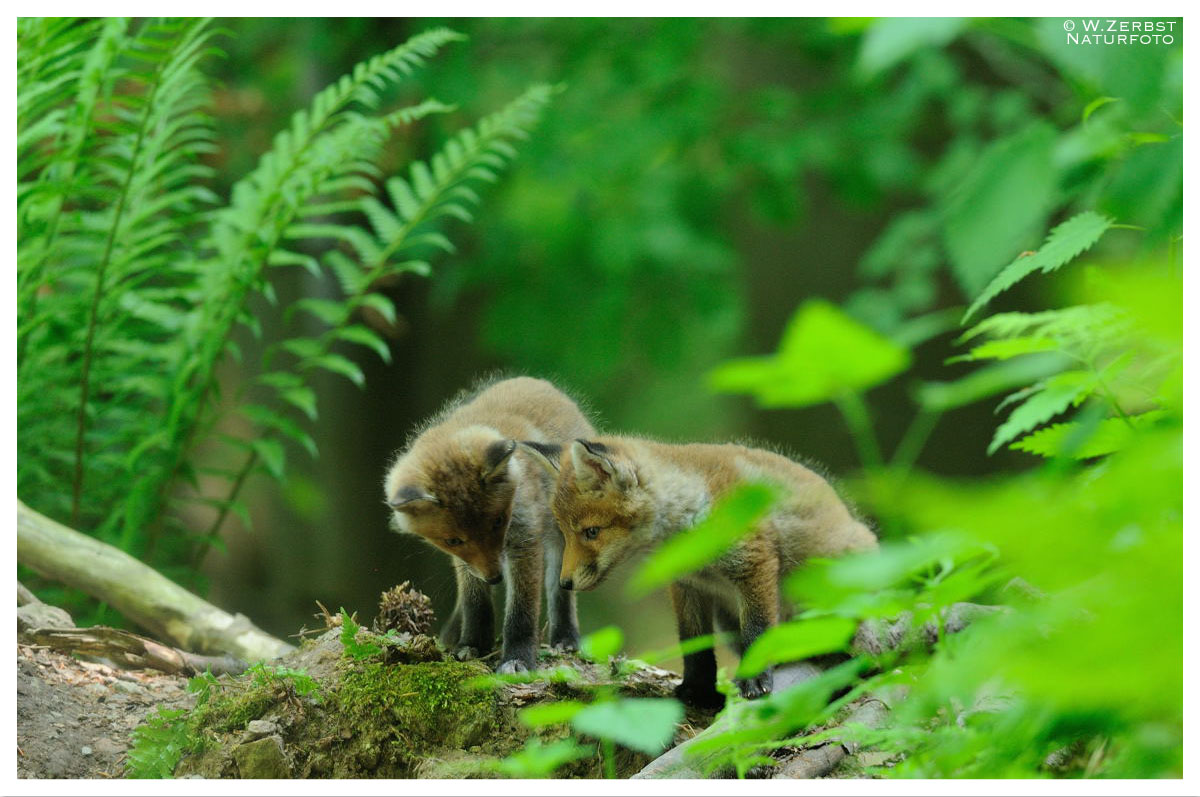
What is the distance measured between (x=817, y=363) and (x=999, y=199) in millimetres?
403

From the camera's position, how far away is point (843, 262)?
21.4 feet

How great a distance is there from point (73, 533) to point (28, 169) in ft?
4.43

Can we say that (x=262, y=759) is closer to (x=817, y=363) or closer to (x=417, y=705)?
(x=417, y=705)

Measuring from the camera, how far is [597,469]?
2.81 m

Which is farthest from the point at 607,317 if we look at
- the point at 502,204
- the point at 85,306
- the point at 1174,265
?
the point at 1174,265

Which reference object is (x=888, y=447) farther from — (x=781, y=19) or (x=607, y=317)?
(x=781, y=19)

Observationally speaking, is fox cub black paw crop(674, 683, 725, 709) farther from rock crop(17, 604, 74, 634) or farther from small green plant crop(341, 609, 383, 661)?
rock crop(17, 604, 74, 634)

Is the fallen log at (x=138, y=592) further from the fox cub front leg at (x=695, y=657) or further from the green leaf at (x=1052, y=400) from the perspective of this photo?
the green leaf at (x=1052, y=400)

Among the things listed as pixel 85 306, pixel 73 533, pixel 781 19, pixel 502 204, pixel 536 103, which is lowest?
pixel 73 533

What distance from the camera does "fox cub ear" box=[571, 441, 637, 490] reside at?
278 centimetres

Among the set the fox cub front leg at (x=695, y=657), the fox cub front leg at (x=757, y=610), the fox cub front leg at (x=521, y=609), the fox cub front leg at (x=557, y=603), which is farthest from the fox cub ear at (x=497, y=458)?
the fox cub front leg at (x=757, y=610)

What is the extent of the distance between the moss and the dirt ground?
1.44 ft

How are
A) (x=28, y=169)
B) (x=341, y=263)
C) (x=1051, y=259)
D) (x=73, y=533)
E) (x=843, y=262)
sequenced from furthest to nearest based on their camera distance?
(x=843, y=262) → (x=341, y=263) → (x=28, y=169) → (x=73, y=533) → (x=1051, y=259)

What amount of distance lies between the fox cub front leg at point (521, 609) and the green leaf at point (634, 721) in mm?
1745
